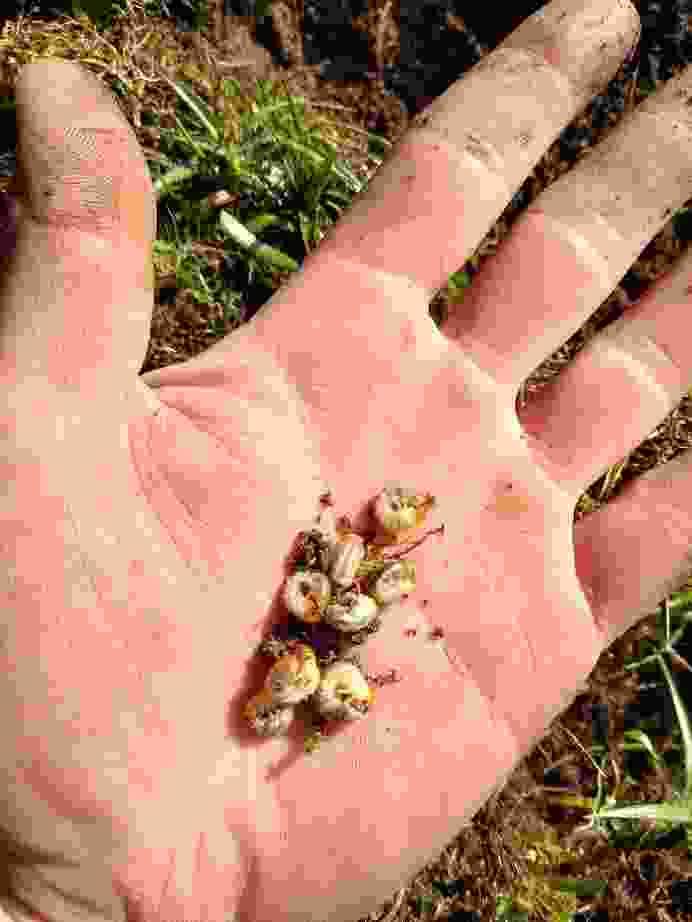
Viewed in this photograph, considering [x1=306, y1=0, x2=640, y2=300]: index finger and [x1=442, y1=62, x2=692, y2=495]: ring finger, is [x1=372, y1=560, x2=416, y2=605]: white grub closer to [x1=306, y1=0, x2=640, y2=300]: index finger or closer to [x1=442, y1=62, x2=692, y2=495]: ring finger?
[x1=442, y1=62, x2=692, y2=495]: ring finger

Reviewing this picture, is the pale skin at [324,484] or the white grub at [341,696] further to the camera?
the white grub at [341,696]

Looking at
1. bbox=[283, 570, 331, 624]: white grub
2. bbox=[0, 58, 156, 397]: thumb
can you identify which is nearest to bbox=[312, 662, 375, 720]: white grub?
bbox=[283, 570, 331, 624]: white grub

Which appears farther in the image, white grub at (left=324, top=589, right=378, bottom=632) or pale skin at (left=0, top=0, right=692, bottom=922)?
white grub at (left=324, top=589, right=378, bottom=632)

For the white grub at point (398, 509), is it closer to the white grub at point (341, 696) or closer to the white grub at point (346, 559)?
the white grub at point (346, 559)

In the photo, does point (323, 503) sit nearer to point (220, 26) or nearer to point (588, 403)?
point (588, 403)

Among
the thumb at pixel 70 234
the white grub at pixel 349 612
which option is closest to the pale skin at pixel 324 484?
the thumb at pixel 70 234

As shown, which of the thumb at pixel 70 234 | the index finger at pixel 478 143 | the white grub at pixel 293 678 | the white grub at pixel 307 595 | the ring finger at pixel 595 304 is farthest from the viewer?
the ring finger at pixel 595 304
